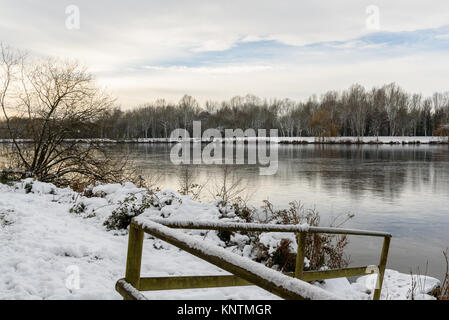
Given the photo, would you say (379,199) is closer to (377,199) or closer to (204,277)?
(377,199)

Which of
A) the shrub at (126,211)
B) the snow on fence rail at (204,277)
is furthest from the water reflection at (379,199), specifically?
the snow on fence rail at (204,277)

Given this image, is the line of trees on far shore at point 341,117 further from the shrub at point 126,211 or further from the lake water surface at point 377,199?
the shrub at point 126,211

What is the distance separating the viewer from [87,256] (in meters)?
6.16

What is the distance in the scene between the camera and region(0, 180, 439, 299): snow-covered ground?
4793 millimetres

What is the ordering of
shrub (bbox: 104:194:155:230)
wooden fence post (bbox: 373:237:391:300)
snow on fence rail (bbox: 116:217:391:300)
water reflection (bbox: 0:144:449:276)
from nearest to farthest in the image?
1. snow on fence rail (bbox: 116:217:391:300)
2. wooden fence post (bbox: 373:237:391:300)
3. shrub (bbox: 104:194:155:230)
4. water reflection (bbox: 0:144:449:276)

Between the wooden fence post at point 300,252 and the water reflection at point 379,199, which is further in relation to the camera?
the water reflection at point 379,199

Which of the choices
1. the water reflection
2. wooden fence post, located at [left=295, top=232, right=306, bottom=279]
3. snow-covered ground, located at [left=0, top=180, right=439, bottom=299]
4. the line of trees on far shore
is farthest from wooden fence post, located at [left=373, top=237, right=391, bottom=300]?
the line of trees on far shore

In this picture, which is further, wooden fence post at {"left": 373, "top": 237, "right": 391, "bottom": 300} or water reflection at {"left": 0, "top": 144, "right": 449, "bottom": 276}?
water reflection at {"left": 0, "top": 144, "right": 449, "bottom": 276}

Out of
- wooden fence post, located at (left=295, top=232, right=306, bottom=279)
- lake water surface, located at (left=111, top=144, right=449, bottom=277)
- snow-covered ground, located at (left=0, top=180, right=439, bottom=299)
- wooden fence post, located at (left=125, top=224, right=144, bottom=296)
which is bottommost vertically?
lake water surface, located at (left=111, top=144, right=449, bottom=277)

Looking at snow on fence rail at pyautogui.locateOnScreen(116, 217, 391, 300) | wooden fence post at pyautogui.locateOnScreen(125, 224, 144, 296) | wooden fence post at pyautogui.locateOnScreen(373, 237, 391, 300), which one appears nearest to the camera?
snow on fence rail at pyautogui.locateOnScreen(116, 217, 391, 300)

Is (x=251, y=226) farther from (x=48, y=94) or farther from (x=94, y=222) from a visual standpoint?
(x=48, y=94)

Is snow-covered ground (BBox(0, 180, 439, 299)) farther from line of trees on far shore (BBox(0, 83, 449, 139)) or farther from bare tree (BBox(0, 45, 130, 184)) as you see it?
line of trees on far shore (BBox(0, 83, 449, 139))

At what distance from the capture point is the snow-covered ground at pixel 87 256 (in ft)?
15.7

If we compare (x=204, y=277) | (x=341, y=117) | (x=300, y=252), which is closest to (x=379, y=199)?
(x=300, y=252)
